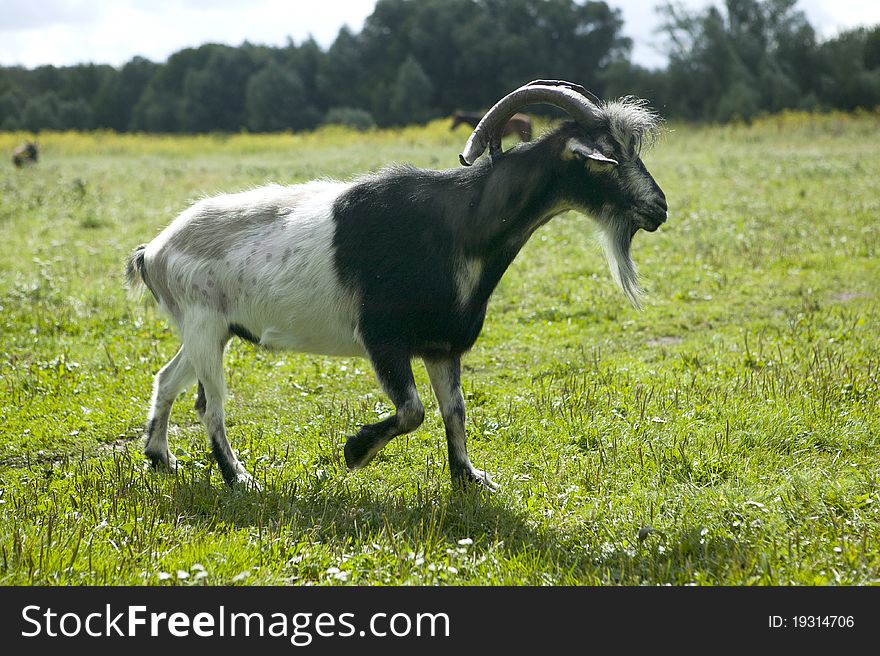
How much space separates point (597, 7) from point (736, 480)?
189 feet

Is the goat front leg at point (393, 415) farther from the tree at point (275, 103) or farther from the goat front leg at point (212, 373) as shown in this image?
the tree at point (275, 103)

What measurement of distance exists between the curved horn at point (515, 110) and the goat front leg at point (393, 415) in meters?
1.22

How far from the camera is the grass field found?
4078 mm

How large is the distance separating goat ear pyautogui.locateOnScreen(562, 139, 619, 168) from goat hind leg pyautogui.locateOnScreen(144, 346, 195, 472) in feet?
9.15

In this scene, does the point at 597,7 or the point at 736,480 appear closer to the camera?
the point at 736,480

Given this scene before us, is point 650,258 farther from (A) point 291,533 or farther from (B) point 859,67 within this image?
(B) point 859,67

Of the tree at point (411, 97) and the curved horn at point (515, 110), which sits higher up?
the tree at point (411, 97)

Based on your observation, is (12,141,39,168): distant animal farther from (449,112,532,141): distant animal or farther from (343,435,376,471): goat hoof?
(343,435,376,471): goat hoof

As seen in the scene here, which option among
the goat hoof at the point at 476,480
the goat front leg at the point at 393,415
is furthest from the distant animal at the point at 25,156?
the goat hoof at the point at 476,480

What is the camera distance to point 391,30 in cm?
6278

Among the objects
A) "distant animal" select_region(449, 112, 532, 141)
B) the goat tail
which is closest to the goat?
"distant animal" select_region(449, 112, 532, 141)

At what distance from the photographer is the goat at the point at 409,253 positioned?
16.4 ft

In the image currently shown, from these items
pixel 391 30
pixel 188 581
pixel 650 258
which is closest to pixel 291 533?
pixel 188 581

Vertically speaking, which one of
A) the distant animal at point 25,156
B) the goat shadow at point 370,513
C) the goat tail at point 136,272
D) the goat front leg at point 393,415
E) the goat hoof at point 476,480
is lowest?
the goat shadow at point 370,513
